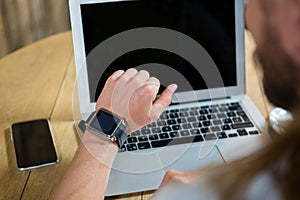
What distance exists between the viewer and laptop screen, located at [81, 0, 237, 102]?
4.16 feet

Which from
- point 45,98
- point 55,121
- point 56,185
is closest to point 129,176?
point 56,185

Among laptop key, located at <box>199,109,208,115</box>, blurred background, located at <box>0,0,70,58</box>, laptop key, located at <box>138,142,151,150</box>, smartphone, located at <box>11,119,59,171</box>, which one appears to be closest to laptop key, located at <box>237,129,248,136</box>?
laptop key, located at <box>199,109,208,115</box>

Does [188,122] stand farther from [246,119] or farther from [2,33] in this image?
[2,33]

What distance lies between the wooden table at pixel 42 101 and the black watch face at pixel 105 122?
131 mm

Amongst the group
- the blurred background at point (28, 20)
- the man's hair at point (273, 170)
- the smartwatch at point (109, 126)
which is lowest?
the blurred background at point (28, 20)

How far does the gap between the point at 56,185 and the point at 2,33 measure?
71.0 inches

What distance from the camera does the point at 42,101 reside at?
142 cm

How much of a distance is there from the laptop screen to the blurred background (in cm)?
156

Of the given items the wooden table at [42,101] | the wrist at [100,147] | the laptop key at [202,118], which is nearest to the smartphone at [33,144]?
the wooden table at [42,101]

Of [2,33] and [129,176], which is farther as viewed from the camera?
[2,33]

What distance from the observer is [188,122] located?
127cm

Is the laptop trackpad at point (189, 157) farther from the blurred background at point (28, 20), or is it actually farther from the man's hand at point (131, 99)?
the blurred background at point (28, 20)

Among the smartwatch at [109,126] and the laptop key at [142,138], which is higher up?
the smartwatch at [109,126]

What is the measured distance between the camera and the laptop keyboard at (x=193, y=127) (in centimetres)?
121
